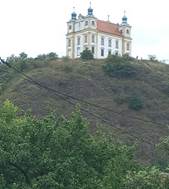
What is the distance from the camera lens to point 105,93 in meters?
90.4

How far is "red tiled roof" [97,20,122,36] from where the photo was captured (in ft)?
424

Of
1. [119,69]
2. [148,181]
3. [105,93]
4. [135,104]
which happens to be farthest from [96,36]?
[148,181]

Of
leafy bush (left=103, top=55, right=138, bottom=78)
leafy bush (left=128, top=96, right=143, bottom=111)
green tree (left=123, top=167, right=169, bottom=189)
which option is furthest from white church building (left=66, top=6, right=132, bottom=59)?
green tree (left=123, top=167, right=169, bottom=189)

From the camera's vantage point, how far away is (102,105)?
A: 277ft

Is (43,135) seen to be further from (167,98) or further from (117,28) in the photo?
(117,28)

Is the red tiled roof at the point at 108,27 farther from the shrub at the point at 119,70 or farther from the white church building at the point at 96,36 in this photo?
the shrub at the point at 119,70

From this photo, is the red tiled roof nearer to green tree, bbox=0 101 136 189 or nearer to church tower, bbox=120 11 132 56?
church tower, bbox=120 11 132 56

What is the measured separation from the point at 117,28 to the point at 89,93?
45.2 meters

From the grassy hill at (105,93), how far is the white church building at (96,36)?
2065 centimetres

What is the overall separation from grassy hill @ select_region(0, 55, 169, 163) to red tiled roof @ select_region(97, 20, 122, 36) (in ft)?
74.5

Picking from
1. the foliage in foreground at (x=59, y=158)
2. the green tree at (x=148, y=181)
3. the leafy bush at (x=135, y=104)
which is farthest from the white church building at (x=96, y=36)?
the green tree at (x=148, y=181)

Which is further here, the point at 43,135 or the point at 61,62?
the point at 61,62


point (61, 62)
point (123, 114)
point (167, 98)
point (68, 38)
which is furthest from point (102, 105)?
point (68, 38)

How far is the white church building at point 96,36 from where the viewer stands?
127m
